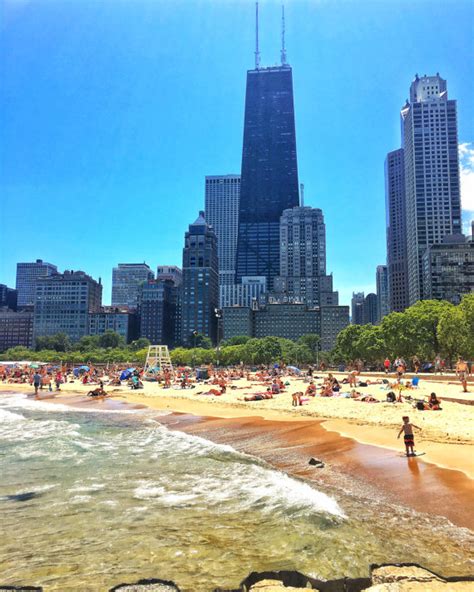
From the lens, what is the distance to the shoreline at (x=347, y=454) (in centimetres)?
1066

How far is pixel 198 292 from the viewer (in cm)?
19238

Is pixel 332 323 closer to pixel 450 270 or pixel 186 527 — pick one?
pixel 450 270

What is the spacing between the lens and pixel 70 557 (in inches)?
300

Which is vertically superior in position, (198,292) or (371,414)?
(198,292)

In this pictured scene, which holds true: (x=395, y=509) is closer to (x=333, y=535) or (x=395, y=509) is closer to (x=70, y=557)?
(x=333, y=535)

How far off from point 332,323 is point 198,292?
58.9 metres

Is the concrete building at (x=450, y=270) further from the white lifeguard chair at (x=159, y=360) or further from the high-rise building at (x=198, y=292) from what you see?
the white lifeguard chair at (x=159, y=360)

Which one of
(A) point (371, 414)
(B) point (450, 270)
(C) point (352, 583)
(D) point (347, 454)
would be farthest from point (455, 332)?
(B) point (450, 270)

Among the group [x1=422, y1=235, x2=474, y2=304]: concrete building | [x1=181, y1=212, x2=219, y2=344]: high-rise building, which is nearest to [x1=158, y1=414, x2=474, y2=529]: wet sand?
[x1=422, y1=235, x2=474, y2=304]: concrete building

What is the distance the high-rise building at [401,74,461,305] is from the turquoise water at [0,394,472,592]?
164409 mm

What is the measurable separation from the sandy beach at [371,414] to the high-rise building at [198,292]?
14808 cm

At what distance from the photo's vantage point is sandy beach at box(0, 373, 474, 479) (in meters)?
15.0

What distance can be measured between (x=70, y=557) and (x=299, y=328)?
182161 millimetres

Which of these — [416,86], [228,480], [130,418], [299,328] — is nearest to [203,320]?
[299,328]
